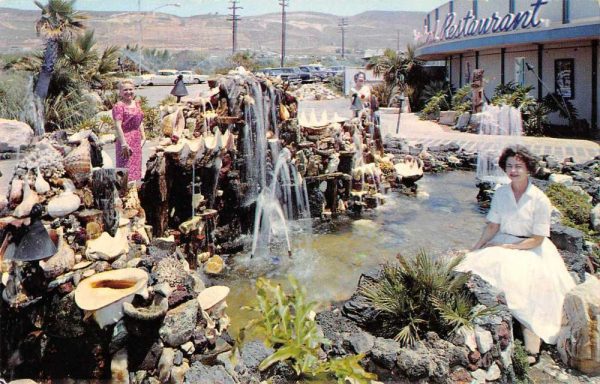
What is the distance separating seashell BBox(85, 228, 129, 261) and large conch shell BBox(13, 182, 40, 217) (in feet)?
2.13

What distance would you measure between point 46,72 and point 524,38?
16915 millimetres

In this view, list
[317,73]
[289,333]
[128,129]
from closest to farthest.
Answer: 1. [289,333]
2. [128,129]
3. [317,73]

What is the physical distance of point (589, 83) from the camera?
19422mm

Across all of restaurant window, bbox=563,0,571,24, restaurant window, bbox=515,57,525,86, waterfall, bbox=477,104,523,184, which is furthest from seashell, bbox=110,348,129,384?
restaurant window, bbox=515,57,525,86

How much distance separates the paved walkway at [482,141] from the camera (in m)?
15.9

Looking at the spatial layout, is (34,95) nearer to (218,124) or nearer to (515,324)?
(218,124)

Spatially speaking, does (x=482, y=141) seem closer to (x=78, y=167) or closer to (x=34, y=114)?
(x=34, y=114)

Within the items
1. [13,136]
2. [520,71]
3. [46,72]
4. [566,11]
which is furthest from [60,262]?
[520,71]

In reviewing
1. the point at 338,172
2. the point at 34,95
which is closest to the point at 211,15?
the point at 34,95

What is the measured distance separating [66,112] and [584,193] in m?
15.8

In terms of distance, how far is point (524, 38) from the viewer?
19.4 metres

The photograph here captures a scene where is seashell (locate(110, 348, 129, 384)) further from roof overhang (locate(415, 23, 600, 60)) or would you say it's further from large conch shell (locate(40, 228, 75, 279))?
roof overhang (locate(415, 23, 600, 60))

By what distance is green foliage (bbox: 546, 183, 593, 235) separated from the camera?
8.58 m

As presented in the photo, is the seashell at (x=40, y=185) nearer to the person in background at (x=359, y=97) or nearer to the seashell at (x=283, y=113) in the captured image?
the seashell at (x=283, y=113)
